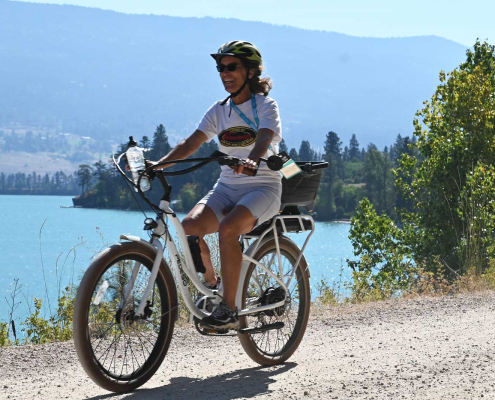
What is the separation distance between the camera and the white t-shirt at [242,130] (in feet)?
15.6

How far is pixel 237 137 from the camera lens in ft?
15.8

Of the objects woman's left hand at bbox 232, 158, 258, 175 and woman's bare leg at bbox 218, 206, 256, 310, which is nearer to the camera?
woman's left hand at bbox 232, 158, 258, 175

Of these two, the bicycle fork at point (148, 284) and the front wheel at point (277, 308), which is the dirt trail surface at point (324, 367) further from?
the bicycle fork at point (148, 284)

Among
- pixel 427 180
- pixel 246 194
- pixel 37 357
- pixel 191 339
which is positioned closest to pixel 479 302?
pixel 191 339

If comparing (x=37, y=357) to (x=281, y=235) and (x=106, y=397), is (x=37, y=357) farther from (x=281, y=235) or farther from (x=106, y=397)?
(x=281, y=235)

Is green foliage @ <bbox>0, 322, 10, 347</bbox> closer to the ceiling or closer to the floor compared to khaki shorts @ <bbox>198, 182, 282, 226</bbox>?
closer to the floor

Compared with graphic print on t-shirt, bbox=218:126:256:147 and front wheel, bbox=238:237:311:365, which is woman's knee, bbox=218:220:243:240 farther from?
graphic print on t-shirt, bbox=218:126:256:147

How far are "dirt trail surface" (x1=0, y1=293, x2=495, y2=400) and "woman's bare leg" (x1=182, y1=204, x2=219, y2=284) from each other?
0.68m

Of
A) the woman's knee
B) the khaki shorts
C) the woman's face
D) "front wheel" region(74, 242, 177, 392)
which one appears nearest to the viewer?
"front wheel" region(74, 242, 177, 392)

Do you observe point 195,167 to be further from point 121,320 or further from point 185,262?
point 121,320

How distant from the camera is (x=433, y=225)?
2366cm

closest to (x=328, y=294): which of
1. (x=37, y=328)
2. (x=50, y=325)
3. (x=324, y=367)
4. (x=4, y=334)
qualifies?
(x=50, y=325)

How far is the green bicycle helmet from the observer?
15.6 feet

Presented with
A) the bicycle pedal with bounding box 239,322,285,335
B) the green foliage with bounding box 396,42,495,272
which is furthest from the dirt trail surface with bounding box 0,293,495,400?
the green foliage with bounding box 396,42,495,272
